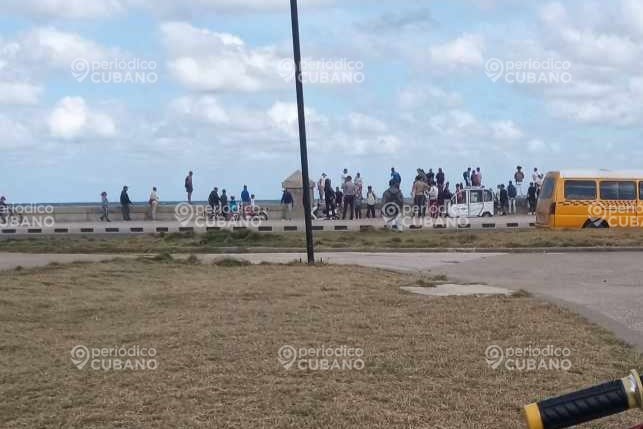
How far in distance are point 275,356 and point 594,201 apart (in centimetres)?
1878

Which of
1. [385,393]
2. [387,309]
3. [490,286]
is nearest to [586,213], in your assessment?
[490,286]

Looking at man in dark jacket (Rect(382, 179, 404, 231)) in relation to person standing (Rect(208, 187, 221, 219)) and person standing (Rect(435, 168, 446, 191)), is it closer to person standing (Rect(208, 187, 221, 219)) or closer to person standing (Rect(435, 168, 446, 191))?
person standing (Rect(435, 168, 446, 191))

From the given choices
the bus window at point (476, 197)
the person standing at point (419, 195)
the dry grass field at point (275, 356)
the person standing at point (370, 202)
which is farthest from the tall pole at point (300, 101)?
the bus window at point (476, 197)

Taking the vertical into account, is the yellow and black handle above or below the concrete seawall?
below

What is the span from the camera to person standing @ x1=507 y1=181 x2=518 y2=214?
37.2 meters

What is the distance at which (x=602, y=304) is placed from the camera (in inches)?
433

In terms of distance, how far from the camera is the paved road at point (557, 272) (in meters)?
10.3

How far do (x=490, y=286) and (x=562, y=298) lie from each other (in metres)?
1.56

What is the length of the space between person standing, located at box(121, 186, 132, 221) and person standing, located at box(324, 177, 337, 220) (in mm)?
8764

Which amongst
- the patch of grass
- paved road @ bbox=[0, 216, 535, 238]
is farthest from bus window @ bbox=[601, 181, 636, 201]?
the patch of grass

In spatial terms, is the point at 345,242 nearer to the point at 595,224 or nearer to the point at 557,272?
the point at 595,224

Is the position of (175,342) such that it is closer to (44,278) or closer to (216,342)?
(216,342)

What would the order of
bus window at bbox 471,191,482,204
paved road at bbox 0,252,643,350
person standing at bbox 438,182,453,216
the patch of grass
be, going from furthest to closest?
bus window at bbox 471,191,482,204, person standing at bbox 438,182,453,216, the patch of grass, paved road at bbox 0,252,643,350

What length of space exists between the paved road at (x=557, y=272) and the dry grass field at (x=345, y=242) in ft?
3.72
